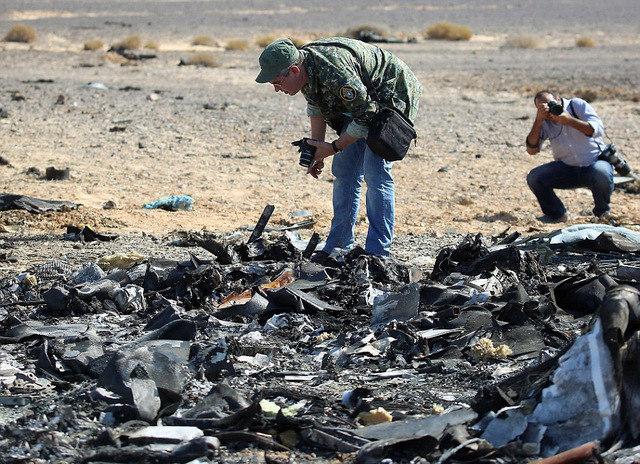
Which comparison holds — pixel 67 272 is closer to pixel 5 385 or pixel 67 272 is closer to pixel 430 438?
pixel 5 385

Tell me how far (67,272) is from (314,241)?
165 centimetres

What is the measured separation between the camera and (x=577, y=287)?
193 inches

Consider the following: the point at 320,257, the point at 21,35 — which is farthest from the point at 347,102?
the point at 21,35

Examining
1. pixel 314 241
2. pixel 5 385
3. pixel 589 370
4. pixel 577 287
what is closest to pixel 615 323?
pixel 589 370

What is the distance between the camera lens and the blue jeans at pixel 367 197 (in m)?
5.83

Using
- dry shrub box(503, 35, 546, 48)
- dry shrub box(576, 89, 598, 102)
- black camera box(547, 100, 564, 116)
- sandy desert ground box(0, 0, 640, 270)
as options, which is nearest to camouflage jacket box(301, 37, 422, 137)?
sandy desert ground box(0, 0, 640, 270)

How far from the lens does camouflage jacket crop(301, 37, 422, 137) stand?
5262 millimetres

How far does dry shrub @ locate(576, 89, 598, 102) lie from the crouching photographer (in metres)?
7.30

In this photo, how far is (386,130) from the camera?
5430mm

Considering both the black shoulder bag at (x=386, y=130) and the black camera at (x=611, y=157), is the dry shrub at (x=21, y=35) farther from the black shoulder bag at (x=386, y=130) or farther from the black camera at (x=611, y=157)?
the black shoulder bag at (x=386, y=130)

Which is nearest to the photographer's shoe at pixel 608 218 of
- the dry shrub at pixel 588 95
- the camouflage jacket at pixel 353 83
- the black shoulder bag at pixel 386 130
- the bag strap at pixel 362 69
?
the camouflage jacket at pixel 353 83

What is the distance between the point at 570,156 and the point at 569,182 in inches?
9.5

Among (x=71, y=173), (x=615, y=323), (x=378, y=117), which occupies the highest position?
(x=378, y=117)

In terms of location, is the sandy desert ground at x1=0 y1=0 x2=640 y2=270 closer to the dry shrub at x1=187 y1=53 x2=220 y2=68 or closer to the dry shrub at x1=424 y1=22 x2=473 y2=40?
the dry shrub at x1=187 y1=53 x2=220 y2=68
